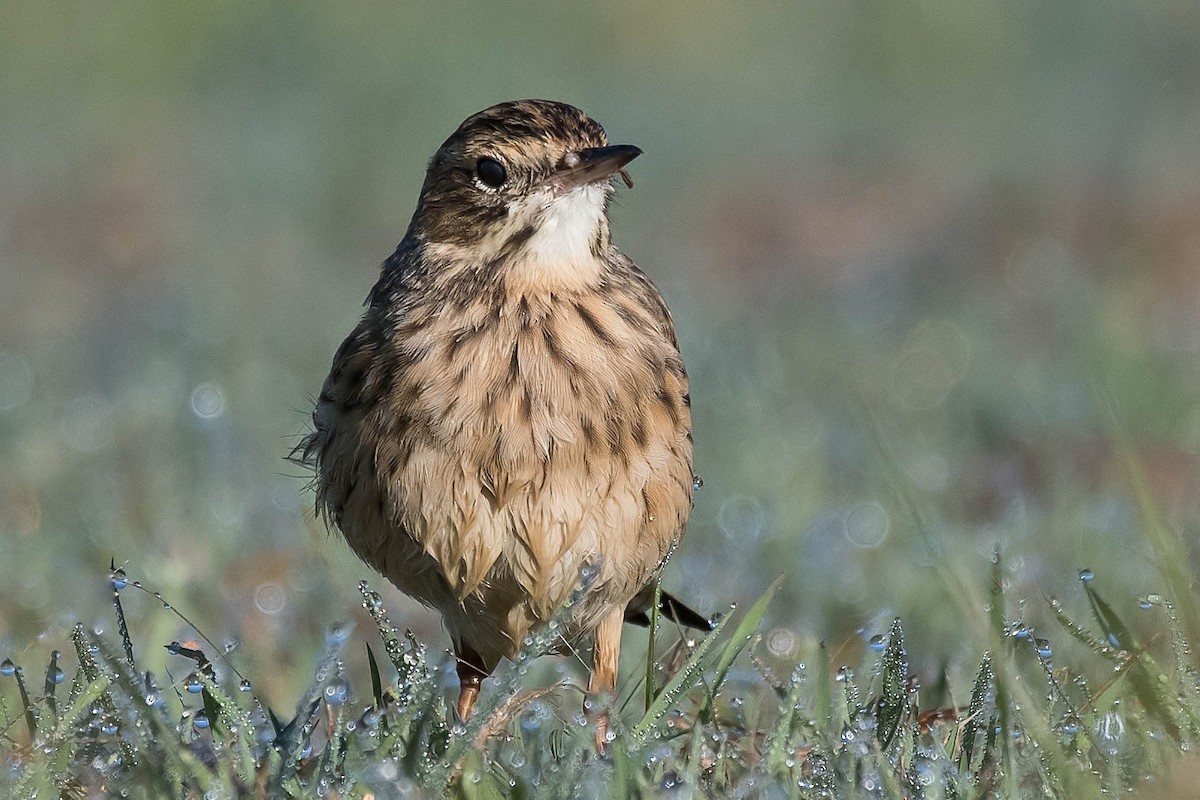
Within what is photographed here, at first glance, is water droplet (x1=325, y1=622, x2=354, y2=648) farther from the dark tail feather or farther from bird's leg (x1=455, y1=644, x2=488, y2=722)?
the dark tail feather

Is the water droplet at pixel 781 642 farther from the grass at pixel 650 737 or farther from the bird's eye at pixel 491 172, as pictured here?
the bird's eye at pixel 491 172

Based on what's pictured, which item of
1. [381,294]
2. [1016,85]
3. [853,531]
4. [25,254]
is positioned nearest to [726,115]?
[1016,85]

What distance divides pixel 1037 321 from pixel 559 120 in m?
5.57

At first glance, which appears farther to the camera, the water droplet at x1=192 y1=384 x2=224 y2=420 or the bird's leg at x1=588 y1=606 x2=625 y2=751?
the water droplet at x1=192 y1=384 x2=224 y2=420

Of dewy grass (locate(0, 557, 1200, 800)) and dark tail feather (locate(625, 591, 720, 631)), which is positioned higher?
dark tail feather (locate(625, 591, 720, 631))

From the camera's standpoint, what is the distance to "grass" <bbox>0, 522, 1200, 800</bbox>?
131 inches

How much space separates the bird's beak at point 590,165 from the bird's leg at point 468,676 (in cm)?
138

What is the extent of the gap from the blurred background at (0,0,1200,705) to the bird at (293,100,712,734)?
2.13 ft

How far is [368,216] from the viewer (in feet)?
44.2

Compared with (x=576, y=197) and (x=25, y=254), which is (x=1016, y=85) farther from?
(x=576, y=197)

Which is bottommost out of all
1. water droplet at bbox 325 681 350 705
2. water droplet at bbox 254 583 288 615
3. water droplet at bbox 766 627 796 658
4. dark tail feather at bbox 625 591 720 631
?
water droplet at bbox 325 681 350 705

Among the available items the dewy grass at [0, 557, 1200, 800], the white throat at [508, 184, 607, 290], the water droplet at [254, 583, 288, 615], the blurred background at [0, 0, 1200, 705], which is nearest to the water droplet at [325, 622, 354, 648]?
the dewy grass at [0, 557, 1200, 800]

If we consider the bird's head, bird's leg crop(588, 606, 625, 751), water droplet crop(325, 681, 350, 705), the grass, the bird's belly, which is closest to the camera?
the grass

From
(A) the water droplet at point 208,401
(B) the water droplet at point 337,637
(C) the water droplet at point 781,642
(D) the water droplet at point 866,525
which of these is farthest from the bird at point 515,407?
(A) the water droplet at point 208,401
